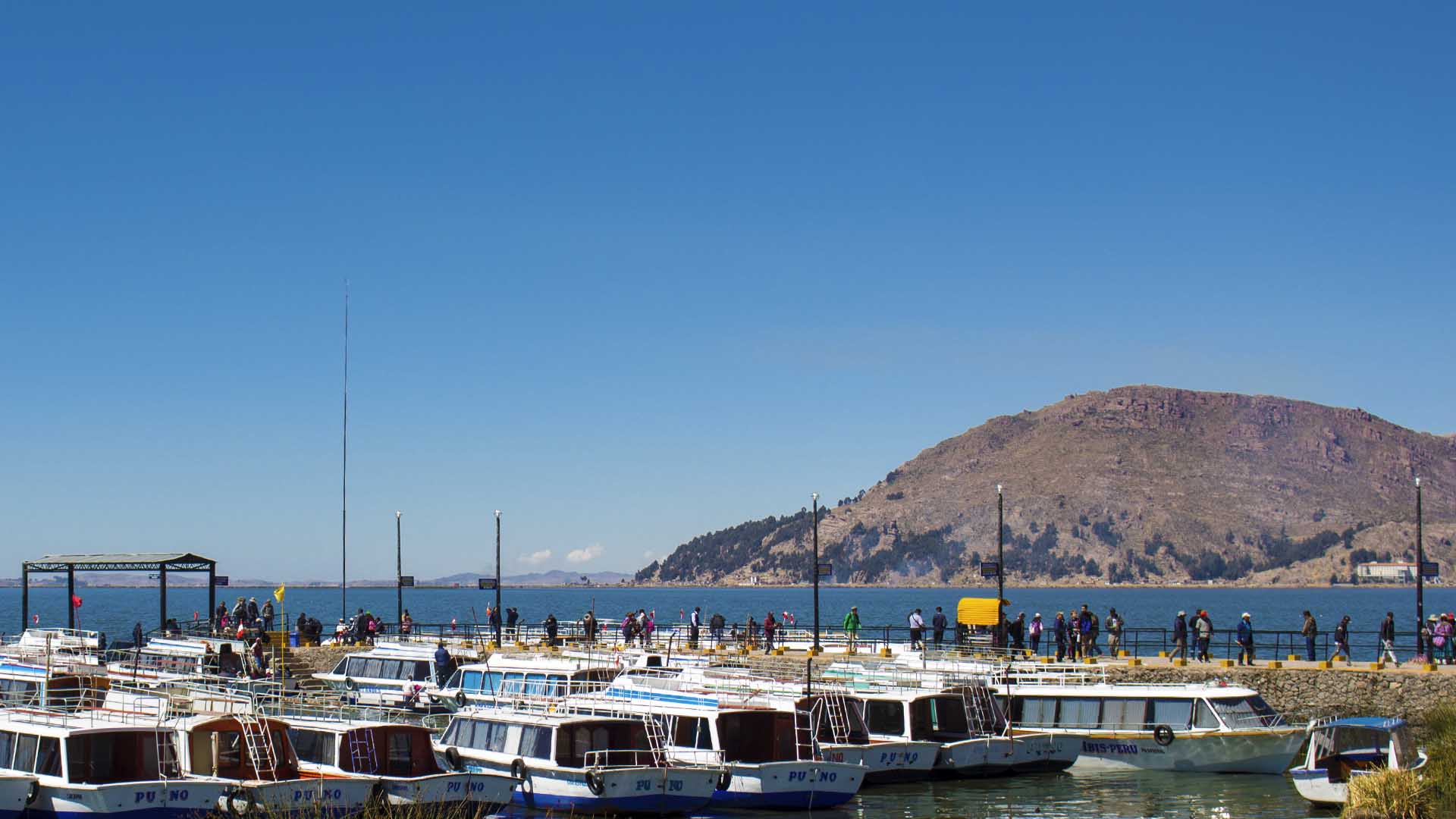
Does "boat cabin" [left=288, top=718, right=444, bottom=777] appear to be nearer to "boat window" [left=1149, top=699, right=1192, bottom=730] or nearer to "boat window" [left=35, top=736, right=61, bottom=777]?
"boat window" [left=35, top=736, right=61, bottom=777]

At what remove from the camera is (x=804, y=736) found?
32188mm

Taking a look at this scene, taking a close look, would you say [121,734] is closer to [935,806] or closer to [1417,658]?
[935,806]

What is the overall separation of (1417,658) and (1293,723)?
6.13 metres

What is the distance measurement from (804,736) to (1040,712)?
980cm

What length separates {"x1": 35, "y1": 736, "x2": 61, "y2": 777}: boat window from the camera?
25.0m

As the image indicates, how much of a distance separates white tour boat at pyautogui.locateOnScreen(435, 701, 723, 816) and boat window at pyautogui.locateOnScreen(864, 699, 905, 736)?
7.01 metres

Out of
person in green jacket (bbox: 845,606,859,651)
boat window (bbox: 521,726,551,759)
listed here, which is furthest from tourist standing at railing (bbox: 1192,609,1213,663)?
boat window (bbox: 521,726,551,759)

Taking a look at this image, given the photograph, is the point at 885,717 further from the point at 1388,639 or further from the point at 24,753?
the point at 1388,639

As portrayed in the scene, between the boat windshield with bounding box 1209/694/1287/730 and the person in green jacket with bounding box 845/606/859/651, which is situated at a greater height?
the person in green jacket with bounding box 845/606/859/651

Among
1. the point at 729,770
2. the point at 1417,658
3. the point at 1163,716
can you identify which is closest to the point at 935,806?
the point at 729,770

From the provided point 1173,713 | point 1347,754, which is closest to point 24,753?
point 1347,754

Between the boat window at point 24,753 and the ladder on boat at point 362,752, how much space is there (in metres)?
5.29

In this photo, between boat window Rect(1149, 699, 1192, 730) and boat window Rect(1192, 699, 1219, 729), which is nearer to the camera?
boat window Rect(1192, 699, 1219, 729)

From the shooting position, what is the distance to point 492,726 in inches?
1216
